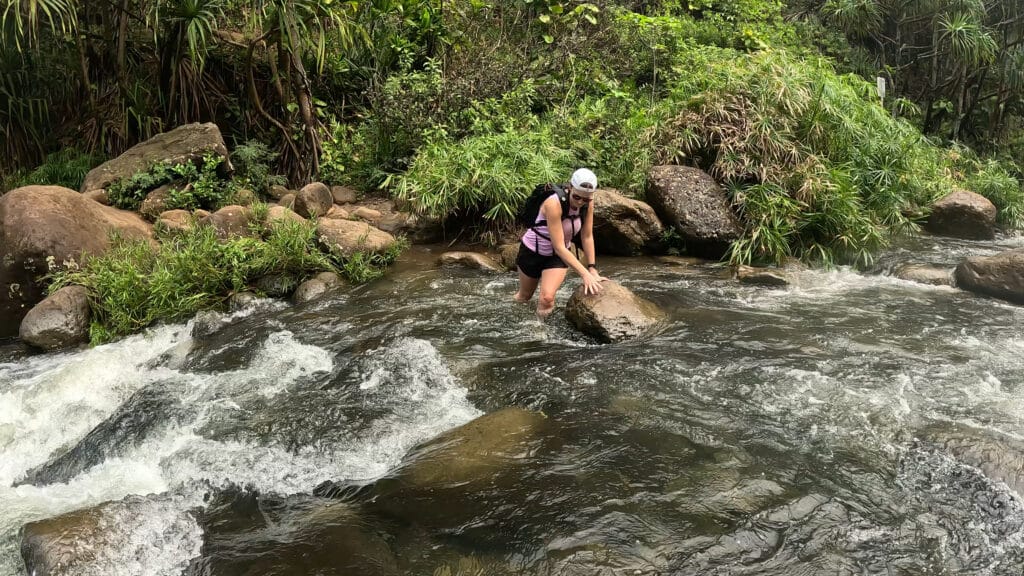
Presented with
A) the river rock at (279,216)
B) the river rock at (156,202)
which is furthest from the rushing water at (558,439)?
the river rock at (156,202)

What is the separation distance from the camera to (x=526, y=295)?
19.7 feet

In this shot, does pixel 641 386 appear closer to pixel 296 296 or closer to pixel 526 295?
pixel 526 295

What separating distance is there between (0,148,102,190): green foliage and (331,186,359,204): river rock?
145 inches

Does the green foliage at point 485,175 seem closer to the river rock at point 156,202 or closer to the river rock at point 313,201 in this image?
the river rock at point 313,201

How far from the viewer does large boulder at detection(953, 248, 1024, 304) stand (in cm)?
605

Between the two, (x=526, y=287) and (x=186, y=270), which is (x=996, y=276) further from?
(x=186, y=270)

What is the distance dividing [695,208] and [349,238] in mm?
4007

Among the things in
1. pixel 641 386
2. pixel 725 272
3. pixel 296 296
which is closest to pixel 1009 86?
pixel 725 272

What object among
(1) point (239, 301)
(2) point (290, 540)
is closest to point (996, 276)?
(2) point (290, 540)

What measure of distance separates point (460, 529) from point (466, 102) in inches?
305

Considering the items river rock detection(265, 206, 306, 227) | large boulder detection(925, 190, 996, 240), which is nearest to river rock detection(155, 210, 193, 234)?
river rock detection(265, 206, 306, 227)

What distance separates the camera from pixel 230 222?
7.72 m

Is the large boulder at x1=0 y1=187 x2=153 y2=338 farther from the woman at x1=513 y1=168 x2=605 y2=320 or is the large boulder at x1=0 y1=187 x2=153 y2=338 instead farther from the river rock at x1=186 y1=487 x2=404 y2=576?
the woman at x1=513 y1=168 x2=605 y2=320

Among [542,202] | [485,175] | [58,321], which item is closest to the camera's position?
[542,202]
